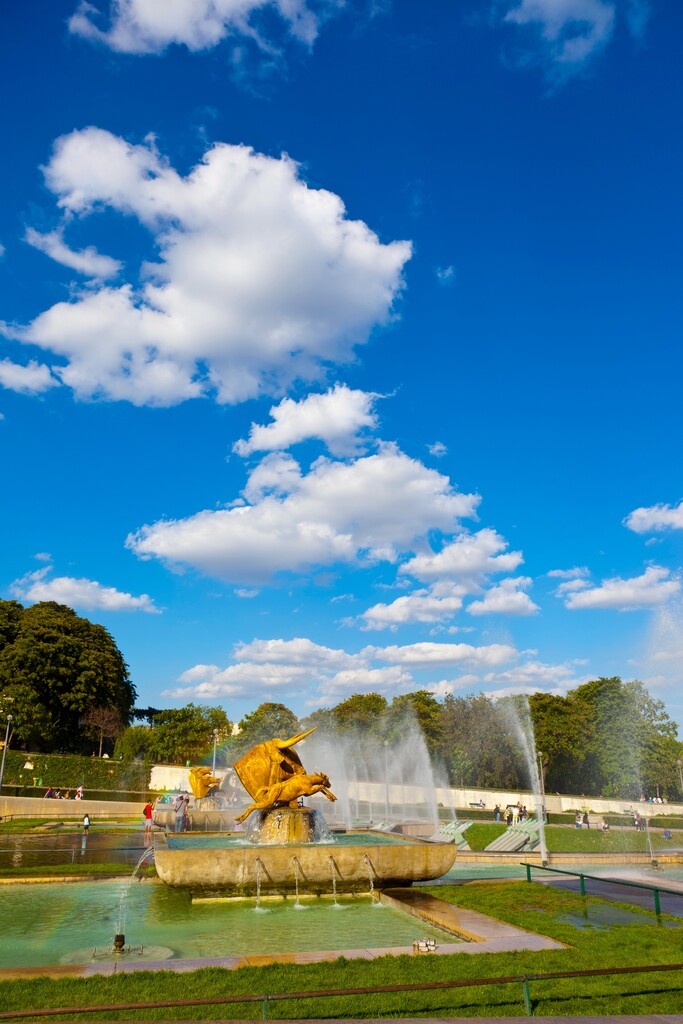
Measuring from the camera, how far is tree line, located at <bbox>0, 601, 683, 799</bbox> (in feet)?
199

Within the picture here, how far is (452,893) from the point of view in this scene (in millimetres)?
14711

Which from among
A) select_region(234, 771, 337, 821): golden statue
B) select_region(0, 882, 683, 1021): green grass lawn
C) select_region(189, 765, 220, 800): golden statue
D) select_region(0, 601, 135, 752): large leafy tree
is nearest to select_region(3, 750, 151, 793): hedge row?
select_region(0, 601, 135, 752): large leafy tree

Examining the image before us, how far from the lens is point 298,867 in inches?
560

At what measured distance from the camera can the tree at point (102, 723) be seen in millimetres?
66125

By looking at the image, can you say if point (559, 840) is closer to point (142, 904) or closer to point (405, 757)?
point (142, 904)

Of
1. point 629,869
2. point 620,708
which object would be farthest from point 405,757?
point 629,869

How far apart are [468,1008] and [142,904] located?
898 cm

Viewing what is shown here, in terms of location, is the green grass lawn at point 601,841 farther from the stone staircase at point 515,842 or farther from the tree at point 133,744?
the tree at point 133,744

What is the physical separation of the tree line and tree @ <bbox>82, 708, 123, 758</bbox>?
0.40ft

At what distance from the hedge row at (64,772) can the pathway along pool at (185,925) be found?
45184 mm

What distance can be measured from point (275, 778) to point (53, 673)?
5026 cm

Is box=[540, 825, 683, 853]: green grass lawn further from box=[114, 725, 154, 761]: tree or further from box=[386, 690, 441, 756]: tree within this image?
box=[114, 725, 154, 761]: tree

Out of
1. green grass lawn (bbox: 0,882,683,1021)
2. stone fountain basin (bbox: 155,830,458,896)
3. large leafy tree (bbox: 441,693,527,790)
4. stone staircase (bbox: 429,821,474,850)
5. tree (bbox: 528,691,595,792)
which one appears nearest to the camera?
green grass lawn (bbox: 0,882,683,1021)

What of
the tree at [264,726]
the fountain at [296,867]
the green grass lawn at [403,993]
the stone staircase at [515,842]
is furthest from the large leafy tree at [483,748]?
the green grass lawn at [403,993]
